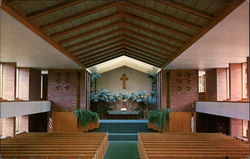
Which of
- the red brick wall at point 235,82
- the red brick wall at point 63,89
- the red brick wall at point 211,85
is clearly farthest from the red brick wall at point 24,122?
the red brick wall at point 235,82

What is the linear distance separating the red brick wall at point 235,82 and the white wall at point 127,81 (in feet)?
38.0

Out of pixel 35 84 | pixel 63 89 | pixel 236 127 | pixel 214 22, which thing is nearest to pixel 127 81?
pixel 63 89

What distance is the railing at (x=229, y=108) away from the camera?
967 cm

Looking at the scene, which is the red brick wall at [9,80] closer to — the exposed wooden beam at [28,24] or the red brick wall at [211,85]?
the exposed wooden beam at [28,24]

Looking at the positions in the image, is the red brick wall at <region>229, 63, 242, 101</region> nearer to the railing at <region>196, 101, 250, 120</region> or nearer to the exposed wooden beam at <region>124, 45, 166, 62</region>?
the railing at <region>196, 101, 250, 120</region>

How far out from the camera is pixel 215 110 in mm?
13297

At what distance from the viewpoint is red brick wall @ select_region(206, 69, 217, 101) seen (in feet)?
56.9

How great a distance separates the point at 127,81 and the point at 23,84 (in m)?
10.6

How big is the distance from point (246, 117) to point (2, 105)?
25.5ft

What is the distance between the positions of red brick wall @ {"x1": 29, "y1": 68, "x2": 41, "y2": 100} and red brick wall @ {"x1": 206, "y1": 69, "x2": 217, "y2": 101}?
A: 10582 mm

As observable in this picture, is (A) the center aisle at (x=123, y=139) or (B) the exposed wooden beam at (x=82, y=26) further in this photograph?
(A) the center aisle at (x=123, y=139)

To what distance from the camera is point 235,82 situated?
1493 cm

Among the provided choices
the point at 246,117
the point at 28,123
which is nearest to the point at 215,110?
the point at 246,117

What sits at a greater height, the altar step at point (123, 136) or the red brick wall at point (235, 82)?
the red brick wall at point (235, 82)
